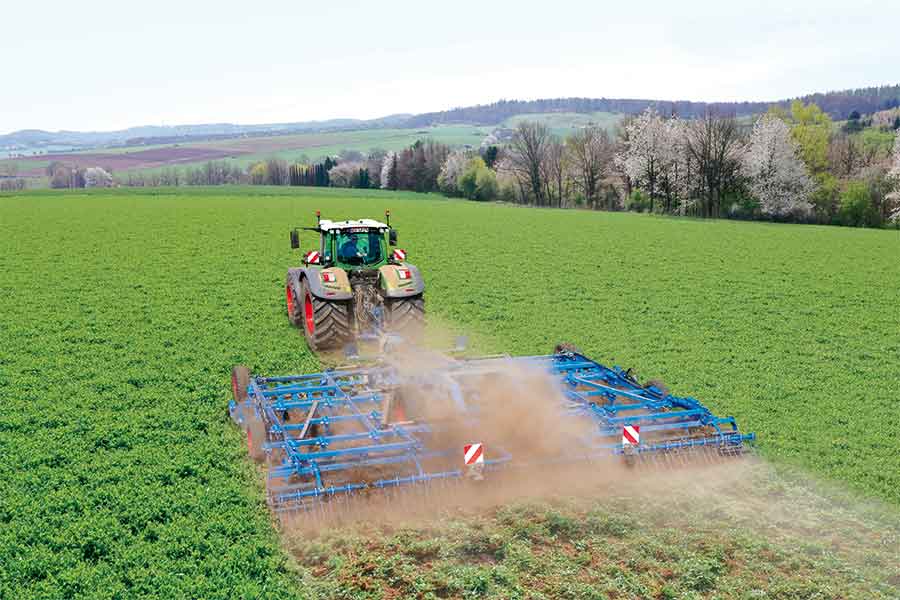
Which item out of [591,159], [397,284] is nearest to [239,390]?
[397,284]

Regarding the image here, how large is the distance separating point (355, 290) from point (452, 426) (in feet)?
20.1

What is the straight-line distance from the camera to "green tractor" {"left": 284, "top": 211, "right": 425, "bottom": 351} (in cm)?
1321

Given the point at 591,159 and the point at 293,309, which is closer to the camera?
the point at 293,309

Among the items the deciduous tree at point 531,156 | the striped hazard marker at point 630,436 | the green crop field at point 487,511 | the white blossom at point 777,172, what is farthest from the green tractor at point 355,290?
the deciduous tree at point 531,156

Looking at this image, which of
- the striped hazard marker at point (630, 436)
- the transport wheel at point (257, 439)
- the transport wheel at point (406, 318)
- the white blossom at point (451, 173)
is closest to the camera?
the striped hazard marker at point (630, 436)

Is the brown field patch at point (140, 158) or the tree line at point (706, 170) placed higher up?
the brown field patch at point (140, 158)

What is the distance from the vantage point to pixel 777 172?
55312mm

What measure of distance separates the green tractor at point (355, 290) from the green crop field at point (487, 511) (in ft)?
2.47

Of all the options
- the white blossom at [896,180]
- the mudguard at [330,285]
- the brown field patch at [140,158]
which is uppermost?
the brown field patch at [140,158]

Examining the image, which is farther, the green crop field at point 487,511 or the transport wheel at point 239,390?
the transport wheel at point 239,390

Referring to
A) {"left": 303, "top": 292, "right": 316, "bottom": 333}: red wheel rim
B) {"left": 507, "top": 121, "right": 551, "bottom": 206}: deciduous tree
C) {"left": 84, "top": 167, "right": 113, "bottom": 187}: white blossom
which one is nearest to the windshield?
{"left": 303, "top": 292, "right": 316, "bottom": 333}: red wheel rim

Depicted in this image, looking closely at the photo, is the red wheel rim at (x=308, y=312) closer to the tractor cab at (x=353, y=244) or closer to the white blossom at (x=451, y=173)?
the tractor cab at (x=353, y=244)

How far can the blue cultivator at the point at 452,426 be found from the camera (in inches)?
307

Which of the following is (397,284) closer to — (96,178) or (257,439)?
(257,439)
